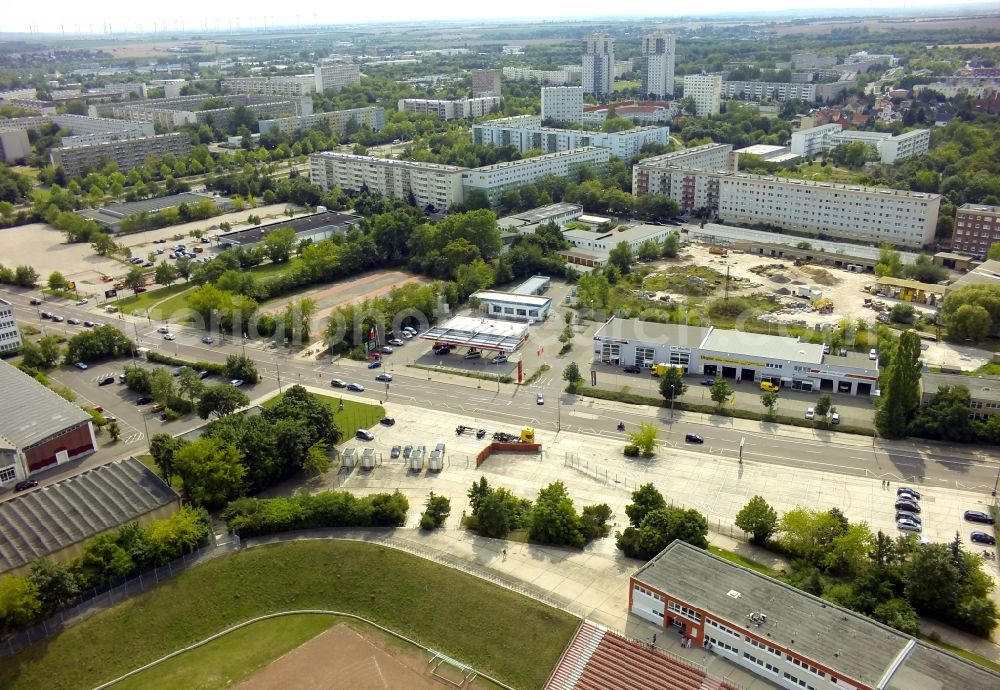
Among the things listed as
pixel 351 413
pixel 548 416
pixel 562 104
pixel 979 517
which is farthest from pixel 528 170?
pixel 979 517

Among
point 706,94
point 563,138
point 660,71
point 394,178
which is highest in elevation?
point 660,71

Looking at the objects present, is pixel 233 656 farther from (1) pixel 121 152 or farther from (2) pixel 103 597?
(1) pixel 121 152

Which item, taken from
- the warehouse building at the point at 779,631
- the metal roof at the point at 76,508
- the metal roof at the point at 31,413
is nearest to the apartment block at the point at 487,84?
the metal roof at the point at 31,413

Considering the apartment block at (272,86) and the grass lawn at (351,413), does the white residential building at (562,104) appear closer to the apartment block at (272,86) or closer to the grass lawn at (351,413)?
the apartment block at (272,86)

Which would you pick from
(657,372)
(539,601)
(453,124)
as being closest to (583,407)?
(657,372)

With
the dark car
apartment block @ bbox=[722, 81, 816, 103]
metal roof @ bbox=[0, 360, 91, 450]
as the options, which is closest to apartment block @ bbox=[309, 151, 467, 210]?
metal roof @ bbox=[0, 360, 91, 450]

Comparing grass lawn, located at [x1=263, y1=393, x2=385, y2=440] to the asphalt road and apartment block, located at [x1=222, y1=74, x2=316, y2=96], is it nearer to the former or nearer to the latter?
the asphalt road
